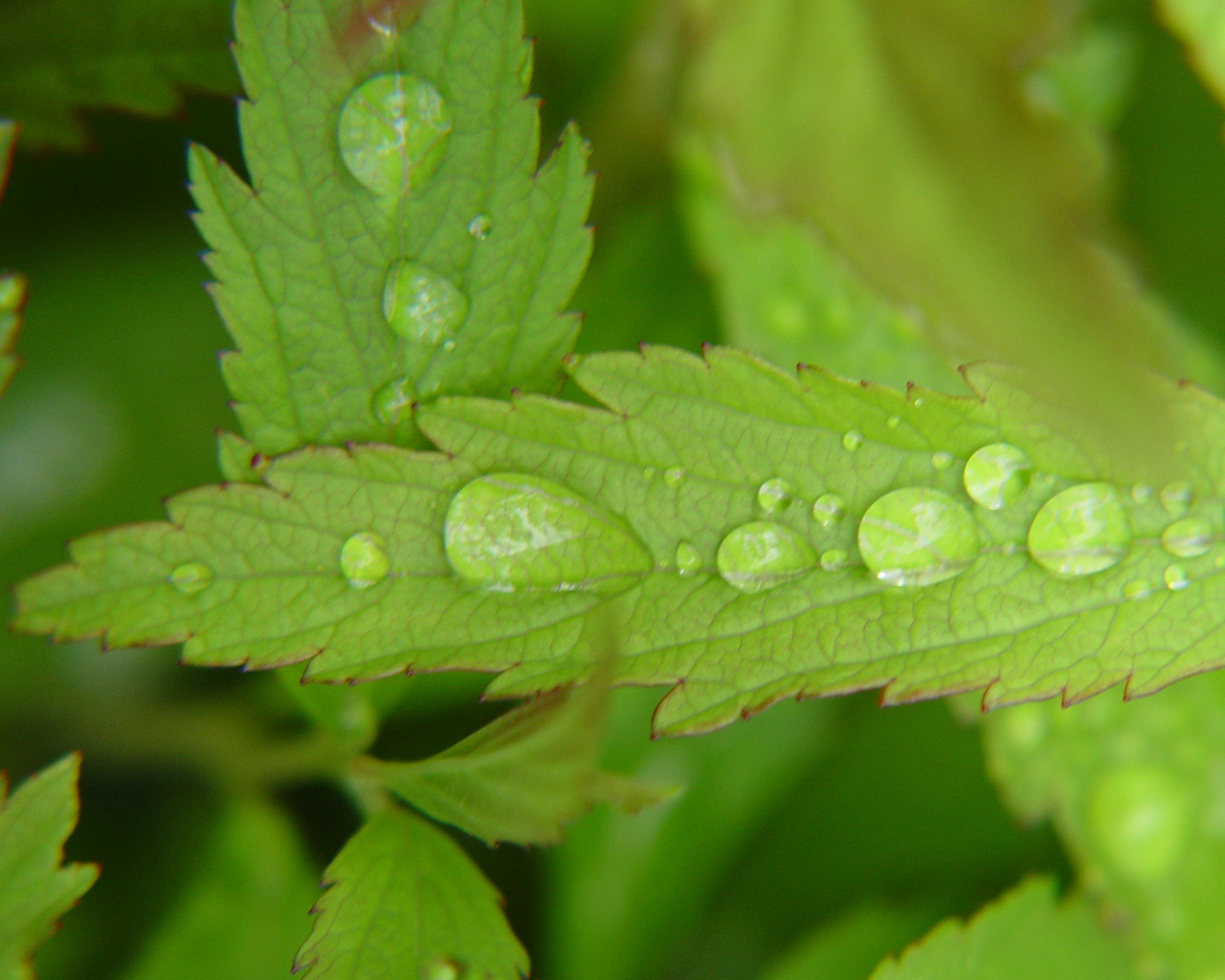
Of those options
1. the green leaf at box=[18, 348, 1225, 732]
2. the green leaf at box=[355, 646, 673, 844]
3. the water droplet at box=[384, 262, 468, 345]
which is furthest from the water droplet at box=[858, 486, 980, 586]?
the water droplet at box=[384, 262, 468, 345]

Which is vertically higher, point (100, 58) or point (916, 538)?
point (100, 58)

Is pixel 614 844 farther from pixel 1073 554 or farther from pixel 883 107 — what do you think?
pixel 883 107

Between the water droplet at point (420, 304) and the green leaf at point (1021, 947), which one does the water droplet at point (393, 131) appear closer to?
the water droplet at point (420, 304)

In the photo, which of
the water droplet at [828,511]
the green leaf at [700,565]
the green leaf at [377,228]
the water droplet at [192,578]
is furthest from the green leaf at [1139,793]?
the water droplet at [192,578]

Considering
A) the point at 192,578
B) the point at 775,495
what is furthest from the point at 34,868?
the point at 775,495

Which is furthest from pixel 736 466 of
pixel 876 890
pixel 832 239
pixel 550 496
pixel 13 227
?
pixel 13 227

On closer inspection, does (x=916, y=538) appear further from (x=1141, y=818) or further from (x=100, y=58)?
(x=100, y=58)

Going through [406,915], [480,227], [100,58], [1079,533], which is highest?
[100,58]

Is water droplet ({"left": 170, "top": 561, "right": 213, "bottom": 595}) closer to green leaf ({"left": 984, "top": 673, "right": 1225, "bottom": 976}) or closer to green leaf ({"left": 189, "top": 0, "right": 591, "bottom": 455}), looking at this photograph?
green leaf ({"left": 189, "top": 0, "right": 591, "bottom": 455})
